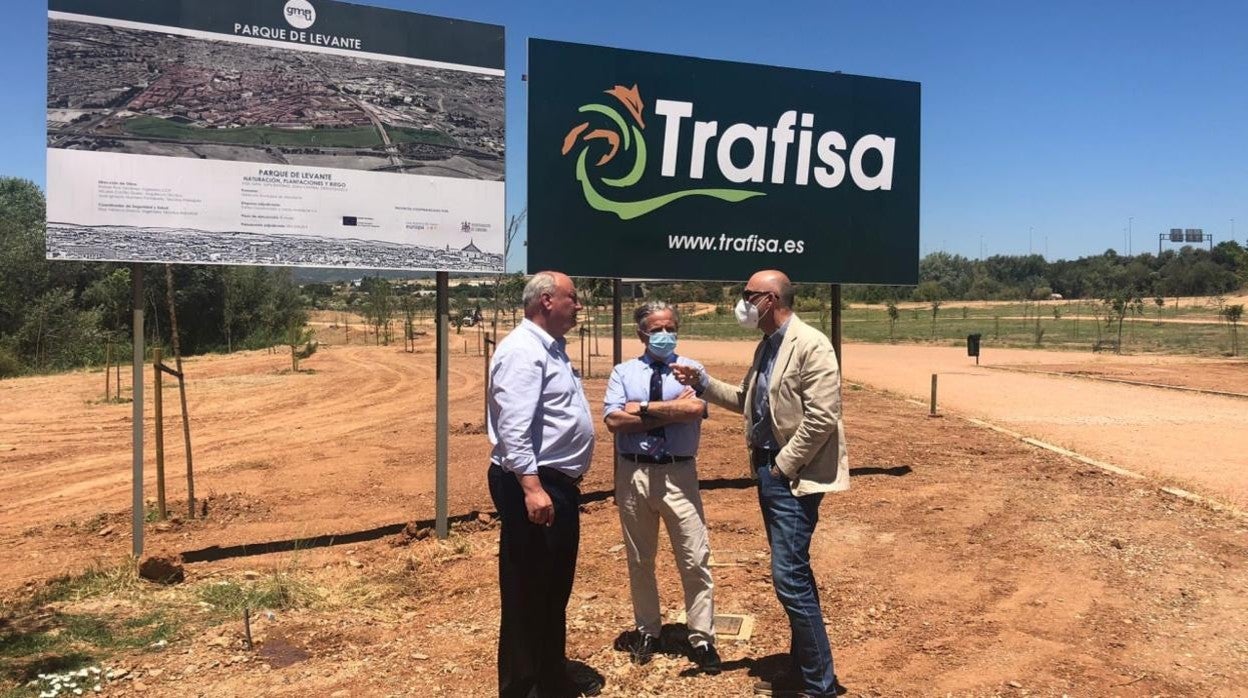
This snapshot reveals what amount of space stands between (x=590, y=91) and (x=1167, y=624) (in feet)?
17.8

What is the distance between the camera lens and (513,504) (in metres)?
3.25

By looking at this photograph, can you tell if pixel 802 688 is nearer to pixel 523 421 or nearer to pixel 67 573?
pixel 523 421

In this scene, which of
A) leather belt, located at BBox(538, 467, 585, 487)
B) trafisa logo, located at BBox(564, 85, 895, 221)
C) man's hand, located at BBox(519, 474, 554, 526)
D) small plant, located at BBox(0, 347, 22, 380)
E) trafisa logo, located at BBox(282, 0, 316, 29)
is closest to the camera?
man's hand, located at BBox(519, 474, 554, 526)

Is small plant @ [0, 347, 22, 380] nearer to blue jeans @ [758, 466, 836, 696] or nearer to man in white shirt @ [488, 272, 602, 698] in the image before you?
man in white shirt @ [488, 272, 602, 698]

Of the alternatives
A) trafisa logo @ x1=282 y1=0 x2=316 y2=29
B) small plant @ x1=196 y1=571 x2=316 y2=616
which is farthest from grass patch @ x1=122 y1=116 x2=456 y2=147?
small plant @ x1=196 y1=571 x2=316 y2=616

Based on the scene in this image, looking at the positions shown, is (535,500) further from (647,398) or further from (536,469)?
(647,398)

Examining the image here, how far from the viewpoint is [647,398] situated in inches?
153

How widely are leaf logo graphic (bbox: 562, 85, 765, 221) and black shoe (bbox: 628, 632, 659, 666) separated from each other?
3.76m

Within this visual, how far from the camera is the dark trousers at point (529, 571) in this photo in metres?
3.28

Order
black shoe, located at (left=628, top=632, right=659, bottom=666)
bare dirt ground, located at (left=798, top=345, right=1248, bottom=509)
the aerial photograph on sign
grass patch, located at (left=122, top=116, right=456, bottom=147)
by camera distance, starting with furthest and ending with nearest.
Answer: bare dirt ground, located at (left=798, top=345, right=1248, bottom=509) < grass patch, located at (left=122, top=116, right=456, bottom=147) < the aerial photograph on sign < black shoe, located at (left=628, top=632, right=659, bottom=666)

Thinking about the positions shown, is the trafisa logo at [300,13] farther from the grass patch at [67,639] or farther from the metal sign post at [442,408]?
the grass patch at [67,639]

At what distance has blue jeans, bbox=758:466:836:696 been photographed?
3408 mm

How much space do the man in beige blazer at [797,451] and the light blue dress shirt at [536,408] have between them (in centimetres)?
84

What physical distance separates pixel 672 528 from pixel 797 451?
0.87 metres
